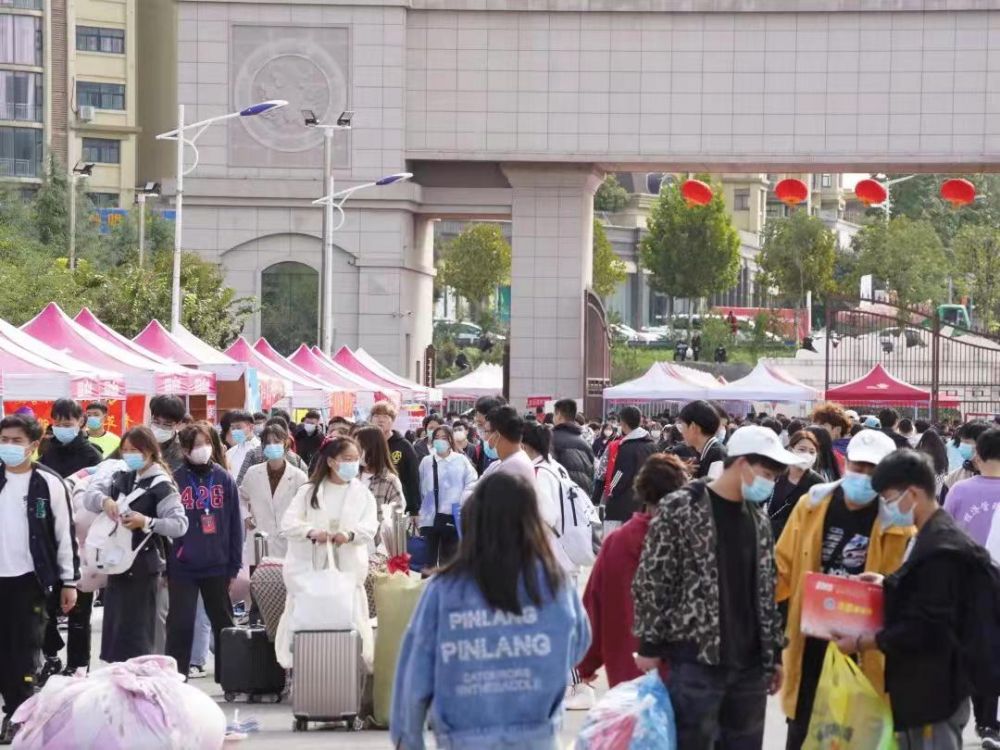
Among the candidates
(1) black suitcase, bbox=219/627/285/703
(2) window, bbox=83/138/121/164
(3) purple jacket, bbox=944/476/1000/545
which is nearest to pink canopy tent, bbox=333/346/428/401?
(1) black suitcase, bbox=219/627/285/703

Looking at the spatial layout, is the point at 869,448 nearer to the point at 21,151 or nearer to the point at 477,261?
the point at 477,261

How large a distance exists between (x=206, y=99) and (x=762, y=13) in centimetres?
1222

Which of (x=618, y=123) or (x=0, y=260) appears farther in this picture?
(x=618, y=123)

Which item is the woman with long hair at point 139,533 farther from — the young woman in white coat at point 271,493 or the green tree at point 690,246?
the green tree at point 690,246

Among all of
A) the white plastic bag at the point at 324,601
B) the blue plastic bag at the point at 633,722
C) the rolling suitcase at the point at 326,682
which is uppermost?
the blue plastic bag at the point at 633,722

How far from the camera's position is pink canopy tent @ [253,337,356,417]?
116ft

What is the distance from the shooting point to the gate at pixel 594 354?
49.3m

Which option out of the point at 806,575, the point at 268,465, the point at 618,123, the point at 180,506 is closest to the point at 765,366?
the point at 618,123

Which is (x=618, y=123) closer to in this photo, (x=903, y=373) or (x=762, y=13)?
(x=762, y=13)

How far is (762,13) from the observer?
49188 millimetres

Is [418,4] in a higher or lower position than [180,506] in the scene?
higher

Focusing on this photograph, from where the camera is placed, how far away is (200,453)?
15.0m

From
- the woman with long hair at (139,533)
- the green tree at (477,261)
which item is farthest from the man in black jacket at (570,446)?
the green tree at (477,261)

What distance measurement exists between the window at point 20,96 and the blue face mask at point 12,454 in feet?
256
